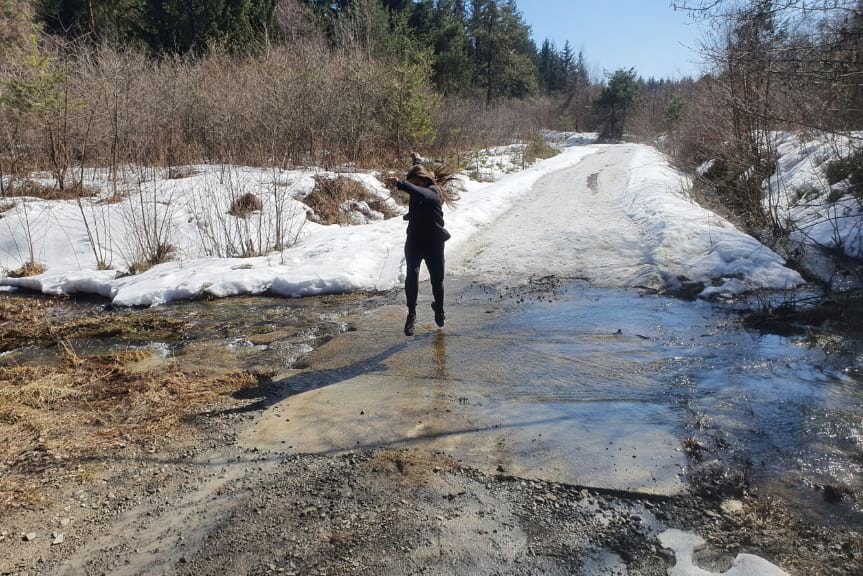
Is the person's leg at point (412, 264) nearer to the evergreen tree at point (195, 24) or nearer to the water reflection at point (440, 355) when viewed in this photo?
the water reflection at point (440, 355)

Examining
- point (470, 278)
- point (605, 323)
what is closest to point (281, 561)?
point (605, 323)

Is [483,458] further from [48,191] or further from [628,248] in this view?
[48,191]

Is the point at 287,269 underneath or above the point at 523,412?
above

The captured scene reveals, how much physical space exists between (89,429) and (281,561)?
2.31 metres

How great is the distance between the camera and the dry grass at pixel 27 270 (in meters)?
9.66

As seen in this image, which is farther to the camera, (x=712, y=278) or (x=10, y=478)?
(x=712, y=278)

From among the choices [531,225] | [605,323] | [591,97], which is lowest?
[605,323]

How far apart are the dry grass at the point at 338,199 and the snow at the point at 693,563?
11191 mm

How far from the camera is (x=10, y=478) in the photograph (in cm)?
350

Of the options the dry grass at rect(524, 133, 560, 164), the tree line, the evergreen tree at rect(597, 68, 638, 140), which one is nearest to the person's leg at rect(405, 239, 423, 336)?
the tree line

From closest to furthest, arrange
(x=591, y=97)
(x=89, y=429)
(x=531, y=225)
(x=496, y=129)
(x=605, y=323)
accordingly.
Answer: (x=89, y=429) → (x=605, y=323) → (x=531, y=225) → (x=496, y=129) → (x=591, y=97)

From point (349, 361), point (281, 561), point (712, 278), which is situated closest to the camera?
point (281, 561)

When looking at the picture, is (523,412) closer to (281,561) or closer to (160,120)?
(281,561)

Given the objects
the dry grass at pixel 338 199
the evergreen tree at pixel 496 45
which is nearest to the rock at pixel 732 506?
the dry grass at pixel 338 199
